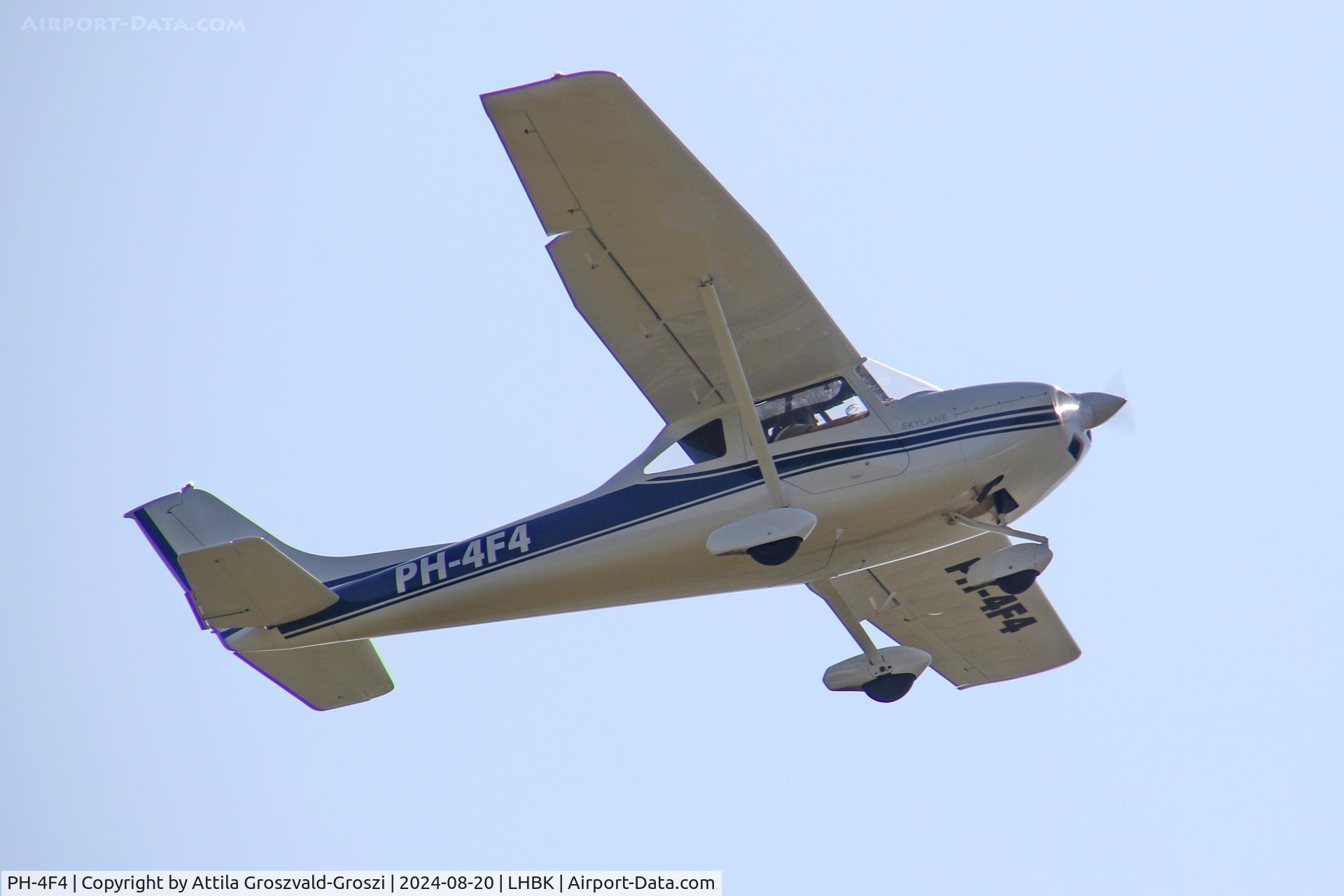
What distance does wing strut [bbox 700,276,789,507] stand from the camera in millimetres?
10180

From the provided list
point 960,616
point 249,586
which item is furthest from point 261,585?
point 960,616

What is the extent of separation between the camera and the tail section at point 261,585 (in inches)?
435

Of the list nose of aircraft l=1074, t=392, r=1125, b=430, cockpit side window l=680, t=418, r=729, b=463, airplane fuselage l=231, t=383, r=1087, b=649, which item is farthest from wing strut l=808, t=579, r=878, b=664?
nose of aircraft l=1074, t=392, r=1125, b=430

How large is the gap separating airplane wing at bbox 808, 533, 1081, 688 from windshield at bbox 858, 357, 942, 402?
1.99 metres

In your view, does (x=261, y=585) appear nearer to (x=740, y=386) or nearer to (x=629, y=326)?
(x=629, y=326)

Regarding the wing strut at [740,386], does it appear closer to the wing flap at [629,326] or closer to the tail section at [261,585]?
the wing flap at [629,326]

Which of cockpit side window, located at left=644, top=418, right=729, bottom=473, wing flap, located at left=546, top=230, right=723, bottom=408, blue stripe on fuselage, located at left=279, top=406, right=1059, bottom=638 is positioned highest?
wing flap, located at left=546, top=230, right=723, bottom=408

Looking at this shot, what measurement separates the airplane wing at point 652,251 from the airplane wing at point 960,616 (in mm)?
2421

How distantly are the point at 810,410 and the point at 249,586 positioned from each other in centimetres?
436

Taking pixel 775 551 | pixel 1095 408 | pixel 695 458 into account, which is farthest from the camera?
pixel 695 458

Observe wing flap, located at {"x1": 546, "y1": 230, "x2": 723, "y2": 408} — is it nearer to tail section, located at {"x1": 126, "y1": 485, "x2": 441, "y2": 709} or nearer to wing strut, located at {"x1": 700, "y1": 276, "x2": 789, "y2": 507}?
wing strut, located at {"x1": 700, "y1": 276, "x2": 789, "y2": 507}

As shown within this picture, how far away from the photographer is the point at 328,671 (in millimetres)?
12359

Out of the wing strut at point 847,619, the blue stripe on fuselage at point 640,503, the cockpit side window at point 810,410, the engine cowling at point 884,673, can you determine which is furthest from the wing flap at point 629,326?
the engine cowling at point 884,673

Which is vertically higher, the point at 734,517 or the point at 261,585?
the point at 261,585
